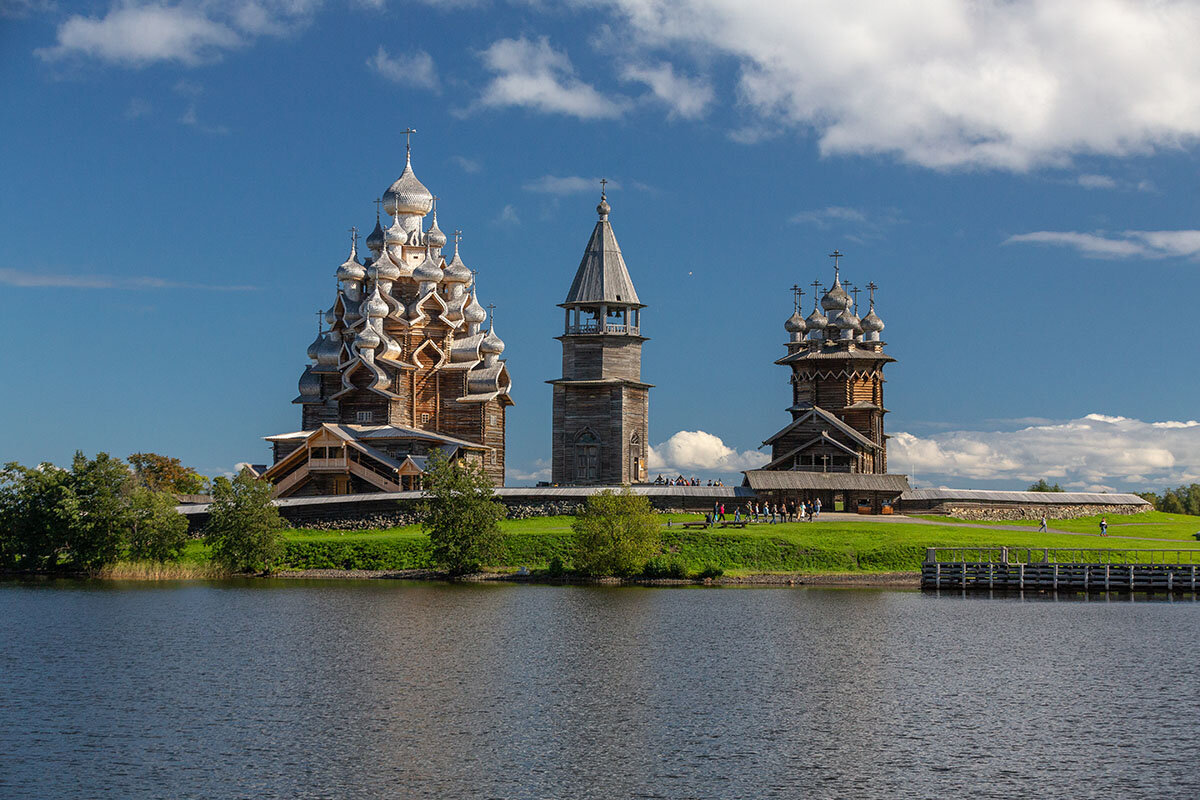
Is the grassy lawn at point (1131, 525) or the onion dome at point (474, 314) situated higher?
the onion dome at point (474, 314)

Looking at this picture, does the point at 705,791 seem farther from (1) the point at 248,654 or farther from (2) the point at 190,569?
(2) the point at 190,569

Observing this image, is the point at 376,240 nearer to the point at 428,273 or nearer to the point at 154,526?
the point at 428,273

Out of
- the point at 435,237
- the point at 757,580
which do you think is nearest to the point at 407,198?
the point at 435,237

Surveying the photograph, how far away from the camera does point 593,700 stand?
1176 inches

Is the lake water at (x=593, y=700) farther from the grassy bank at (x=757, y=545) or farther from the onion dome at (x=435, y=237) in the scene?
the onion dome at (x=435, y=237)

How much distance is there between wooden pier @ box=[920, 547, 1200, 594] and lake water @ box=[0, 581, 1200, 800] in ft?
23.4

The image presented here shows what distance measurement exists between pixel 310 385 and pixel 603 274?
18.8 meters

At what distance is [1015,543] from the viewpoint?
59.9 m

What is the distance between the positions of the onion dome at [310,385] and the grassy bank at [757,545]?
1723 cm

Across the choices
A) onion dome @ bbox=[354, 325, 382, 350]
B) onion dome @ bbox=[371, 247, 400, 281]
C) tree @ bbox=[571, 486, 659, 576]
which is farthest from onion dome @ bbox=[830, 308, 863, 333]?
tree @ bbox=[571, 486, 659, 576]

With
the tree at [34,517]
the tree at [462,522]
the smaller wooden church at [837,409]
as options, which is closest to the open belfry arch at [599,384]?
the smaller wooden church at [837,409]

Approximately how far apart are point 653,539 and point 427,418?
27201 millimetres

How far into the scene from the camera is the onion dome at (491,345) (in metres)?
82.1

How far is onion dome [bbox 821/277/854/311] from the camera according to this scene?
82.1 meters
